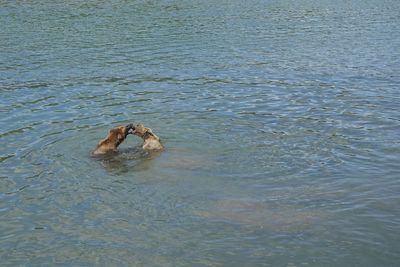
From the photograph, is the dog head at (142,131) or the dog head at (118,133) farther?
the dog head at (142,131)

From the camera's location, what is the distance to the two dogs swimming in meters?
15.5

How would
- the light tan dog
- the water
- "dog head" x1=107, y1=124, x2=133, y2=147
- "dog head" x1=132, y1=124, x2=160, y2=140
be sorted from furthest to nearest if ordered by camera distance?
the light tan dog → "dog head" x1=132, y1=124, x2=160, y2=140 → "dog head" x1=107, y1=124, x2=133, y2=147 → the water

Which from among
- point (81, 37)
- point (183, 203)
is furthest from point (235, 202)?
point (81, 37)

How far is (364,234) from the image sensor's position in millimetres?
11281

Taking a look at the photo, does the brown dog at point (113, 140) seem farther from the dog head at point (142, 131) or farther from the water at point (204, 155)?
the water at point (204, 155)

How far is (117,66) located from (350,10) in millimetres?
30174

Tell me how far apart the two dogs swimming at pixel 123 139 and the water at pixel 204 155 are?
323 mm

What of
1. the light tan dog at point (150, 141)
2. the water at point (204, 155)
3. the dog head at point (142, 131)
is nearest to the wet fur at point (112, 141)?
the dog head at point (142, 131)

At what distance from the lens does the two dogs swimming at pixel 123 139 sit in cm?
1554

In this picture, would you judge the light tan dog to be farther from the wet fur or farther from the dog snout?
the wet fur

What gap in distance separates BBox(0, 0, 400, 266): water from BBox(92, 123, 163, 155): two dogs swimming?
1.06 feet

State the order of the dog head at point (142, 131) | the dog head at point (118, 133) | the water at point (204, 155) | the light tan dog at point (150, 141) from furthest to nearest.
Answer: the light tan dog at point (150, 141), the dog head at point (142, 131), the dog head at point (118, 133), the water at point (204, 155)

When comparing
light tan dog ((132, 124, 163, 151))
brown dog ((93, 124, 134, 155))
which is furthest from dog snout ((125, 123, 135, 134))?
light tan dog ((132, 124, 163, 151))

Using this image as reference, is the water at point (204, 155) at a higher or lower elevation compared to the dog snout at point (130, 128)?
lower
